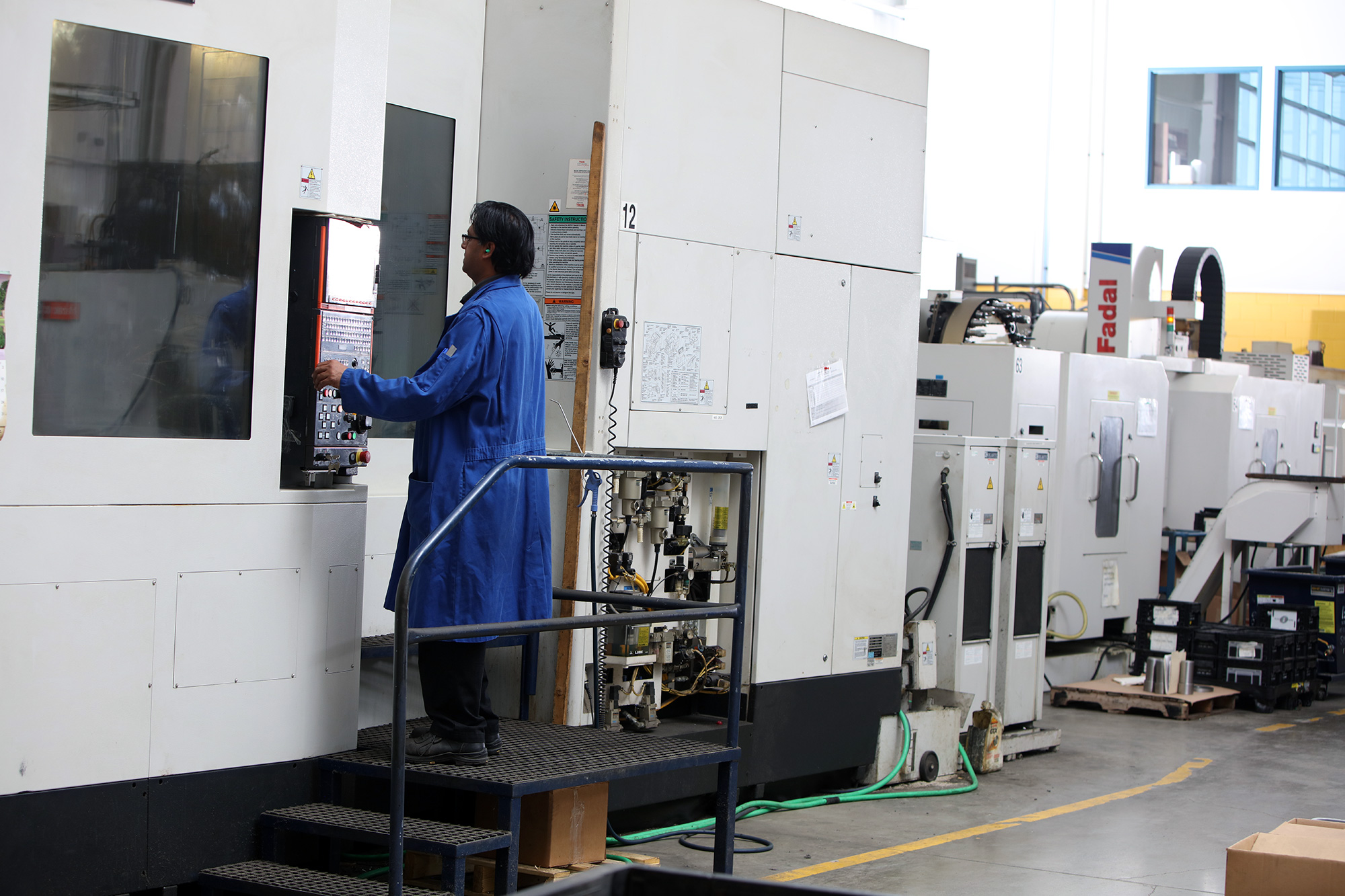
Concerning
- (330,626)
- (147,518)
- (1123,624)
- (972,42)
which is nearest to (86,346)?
(147,518)

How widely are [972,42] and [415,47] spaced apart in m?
11.1

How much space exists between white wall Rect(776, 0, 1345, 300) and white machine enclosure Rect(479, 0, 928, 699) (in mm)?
9524

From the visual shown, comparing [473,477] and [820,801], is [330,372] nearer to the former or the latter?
[473,477]

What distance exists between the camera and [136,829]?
3695 millimetres

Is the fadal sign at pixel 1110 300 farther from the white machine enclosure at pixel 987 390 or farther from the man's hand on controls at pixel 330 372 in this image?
the man's hand on controls at pixel 330 372

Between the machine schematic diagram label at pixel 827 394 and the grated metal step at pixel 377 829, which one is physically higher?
the machine schematic diagram label at pixel 827 394

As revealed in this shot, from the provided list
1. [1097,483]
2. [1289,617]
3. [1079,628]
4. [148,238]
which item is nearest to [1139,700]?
[1079,628]

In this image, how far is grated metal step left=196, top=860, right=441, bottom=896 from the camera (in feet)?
12.0

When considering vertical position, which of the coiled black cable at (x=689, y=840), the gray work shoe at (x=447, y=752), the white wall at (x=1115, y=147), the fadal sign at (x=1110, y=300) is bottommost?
the coiled black cable at (x=689, y=840)

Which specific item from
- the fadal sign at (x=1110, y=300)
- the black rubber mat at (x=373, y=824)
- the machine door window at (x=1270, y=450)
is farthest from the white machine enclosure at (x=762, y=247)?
the machine door window at (x=1270, y=450)

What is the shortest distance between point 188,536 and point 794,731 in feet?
9.60

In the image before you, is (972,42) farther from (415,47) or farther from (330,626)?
(330,626)

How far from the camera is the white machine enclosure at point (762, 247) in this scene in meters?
5.14

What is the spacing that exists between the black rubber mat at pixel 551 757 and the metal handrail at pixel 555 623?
137mm
